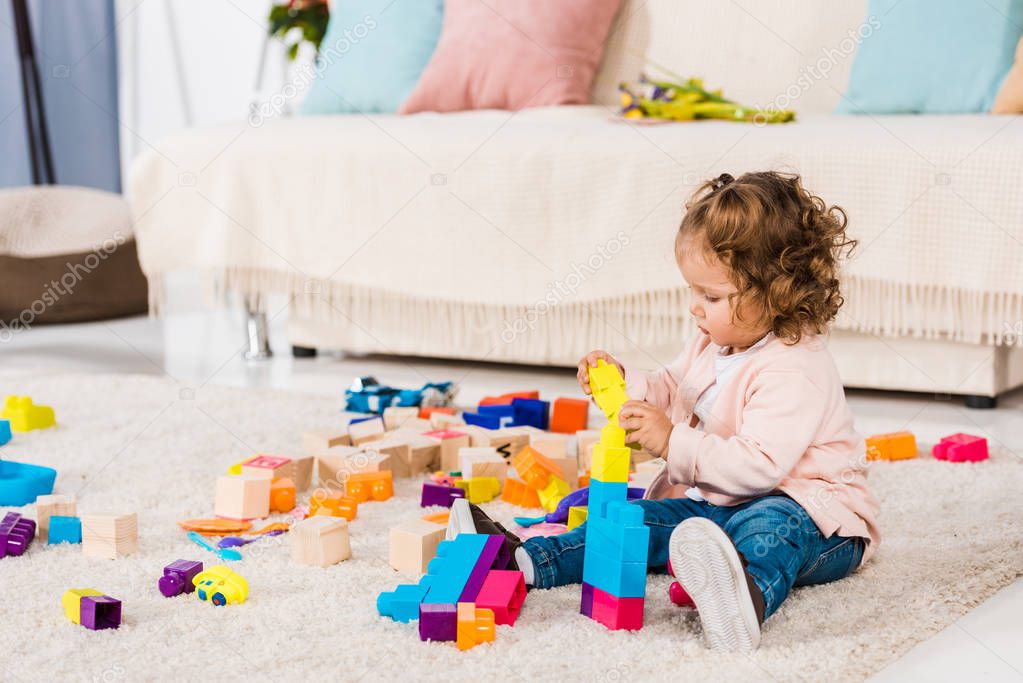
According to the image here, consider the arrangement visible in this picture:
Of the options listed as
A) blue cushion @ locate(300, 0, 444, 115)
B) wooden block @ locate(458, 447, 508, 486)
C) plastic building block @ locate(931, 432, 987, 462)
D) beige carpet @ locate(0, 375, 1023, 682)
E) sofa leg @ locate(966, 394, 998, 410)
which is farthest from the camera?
blue cushion @ locate(300, 0, 444, 115)

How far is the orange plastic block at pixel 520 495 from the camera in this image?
4.98ft

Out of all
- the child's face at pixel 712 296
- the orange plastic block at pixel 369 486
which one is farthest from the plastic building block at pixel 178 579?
the child's face at pixel 712 296

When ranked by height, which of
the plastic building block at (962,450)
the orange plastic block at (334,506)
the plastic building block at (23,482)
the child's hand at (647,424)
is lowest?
the plastic building block at (23,482)

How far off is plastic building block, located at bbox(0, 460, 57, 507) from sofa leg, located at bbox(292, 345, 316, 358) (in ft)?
3.31

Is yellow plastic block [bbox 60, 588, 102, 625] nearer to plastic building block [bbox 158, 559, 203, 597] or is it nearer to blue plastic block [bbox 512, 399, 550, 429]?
plastic building block [bbox 158, 559, 203, 597]

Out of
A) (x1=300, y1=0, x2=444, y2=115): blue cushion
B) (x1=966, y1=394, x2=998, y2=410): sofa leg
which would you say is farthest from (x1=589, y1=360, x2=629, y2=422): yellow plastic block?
(x1=300, y1=0, x2=444, y2=115): blue cushion

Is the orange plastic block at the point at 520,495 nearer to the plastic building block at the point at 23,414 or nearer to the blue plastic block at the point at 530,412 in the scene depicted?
the blue plastic block at the point at 530,412

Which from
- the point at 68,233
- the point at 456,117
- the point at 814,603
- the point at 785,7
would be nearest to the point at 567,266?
the point at 456,117

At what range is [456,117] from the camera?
8.24ft

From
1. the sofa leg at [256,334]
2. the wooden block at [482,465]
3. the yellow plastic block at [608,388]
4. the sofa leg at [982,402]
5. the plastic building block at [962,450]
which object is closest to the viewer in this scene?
the yellow plastic block at [608,388]

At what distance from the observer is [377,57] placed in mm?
2783

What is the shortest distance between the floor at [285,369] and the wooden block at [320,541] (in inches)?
24.6

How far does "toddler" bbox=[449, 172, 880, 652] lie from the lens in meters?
1.19

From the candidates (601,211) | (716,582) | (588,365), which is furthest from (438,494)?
(601,211)
